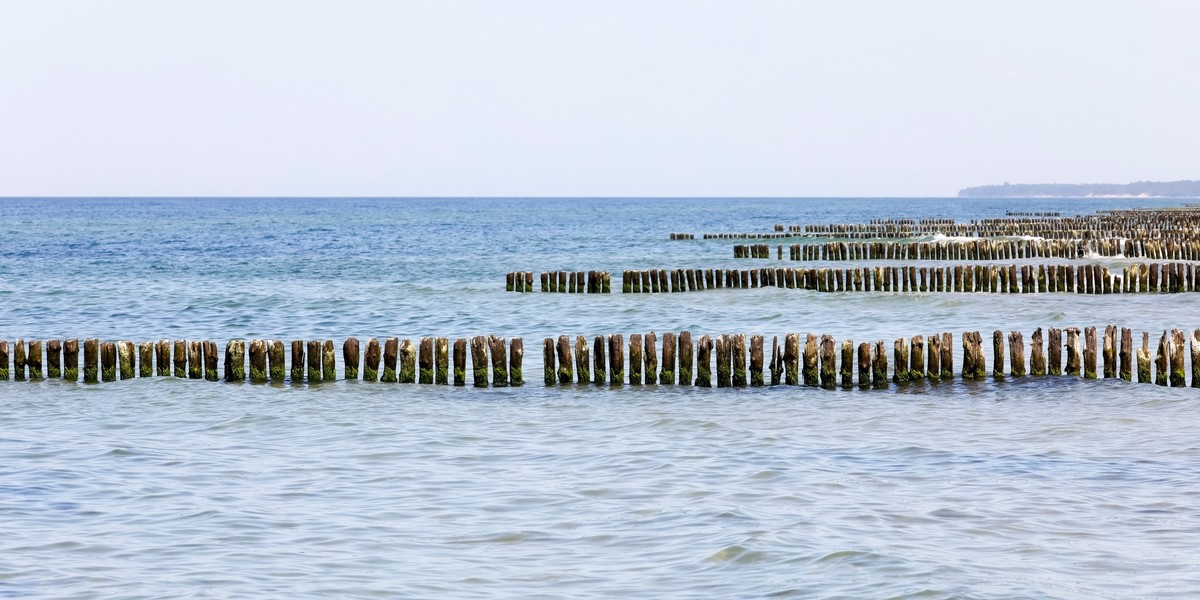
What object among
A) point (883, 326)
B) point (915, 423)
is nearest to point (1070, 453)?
point (915, 423)

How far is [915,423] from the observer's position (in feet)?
45.3

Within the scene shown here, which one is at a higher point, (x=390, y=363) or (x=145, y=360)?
(x=145, y=360)

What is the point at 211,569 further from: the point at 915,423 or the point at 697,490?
the point at 915,423

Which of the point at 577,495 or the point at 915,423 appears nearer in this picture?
the point at 577,495

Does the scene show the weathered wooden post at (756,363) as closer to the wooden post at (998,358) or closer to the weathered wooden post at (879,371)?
the weathered wooden post at (879,371)

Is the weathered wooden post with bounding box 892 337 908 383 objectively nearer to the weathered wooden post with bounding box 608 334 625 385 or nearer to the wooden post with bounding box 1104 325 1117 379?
the wooden post with bounding box 1104 325 1117 379

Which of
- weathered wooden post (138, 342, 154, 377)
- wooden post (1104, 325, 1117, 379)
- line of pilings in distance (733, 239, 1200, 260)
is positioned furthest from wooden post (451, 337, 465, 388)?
line of pilings in distance (733, 239, 1200, 260)

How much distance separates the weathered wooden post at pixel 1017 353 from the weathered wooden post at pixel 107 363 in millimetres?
11614

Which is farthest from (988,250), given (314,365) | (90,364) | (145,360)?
(90,364)

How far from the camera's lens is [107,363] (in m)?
17.0

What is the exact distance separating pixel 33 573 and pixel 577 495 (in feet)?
13.3

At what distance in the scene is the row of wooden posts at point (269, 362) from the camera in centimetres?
1670

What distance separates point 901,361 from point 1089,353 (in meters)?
2.31

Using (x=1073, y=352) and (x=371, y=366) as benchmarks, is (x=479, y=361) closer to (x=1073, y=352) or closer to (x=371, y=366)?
(x=371, y=366)
